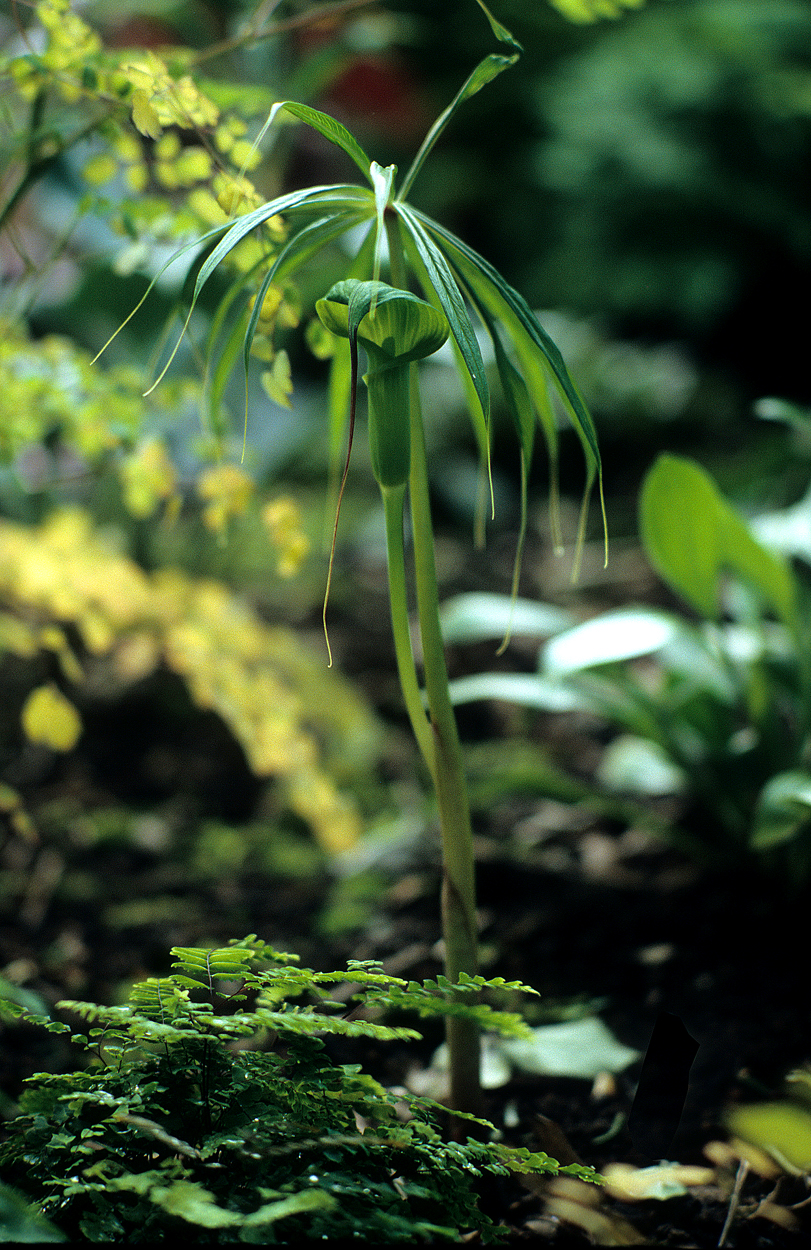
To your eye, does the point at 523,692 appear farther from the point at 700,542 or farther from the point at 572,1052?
the point at 572,1052

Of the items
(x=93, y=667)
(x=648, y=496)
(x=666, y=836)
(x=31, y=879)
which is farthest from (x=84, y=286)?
(x=666, y=836)

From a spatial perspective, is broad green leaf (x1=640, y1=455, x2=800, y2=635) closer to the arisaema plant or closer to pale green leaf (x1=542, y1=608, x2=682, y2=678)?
pale green leaf (x1=542, y1=608, x2=682, y2=678)

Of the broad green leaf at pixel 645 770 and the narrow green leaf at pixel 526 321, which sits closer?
the narrow green leaf at pixel 526 321

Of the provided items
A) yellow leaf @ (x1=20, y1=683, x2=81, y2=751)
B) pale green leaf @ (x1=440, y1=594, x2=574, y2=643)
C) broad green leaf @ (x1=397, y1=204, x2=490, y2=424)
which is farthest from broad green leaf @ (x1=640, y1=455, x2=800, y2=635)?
yellow leaf @ (x1=20, y1=683, x2=81, y2=751)

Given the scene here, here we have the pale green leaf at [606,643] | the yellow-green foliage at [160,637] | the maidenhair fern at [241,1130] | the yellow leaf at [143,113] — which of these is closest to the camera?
the maidenhair fern at [241,1130]

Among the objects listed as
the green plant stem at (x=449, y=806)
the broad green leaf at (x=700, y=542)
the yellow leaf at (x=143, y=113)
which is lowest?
the green plant stem at (x=449, y=806)

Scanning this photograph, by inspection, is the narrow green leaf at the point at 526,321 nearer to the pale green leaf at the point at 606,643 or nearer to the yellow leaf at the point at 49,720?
the pale green leaf at the point at 606,643

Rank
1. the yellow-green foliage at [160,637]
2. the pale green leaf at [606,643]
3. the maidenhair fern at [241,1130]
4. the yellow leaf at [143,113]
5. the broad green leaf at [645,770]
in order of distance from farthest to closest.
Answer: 1. the broad green leaf at [645,770]
2. the yellow-green foliage at [160,637]
3. the pale green leaf at [606,643]
4. the yellow leaf at [143,113]
5. the maidenhair fern at [241,1130]

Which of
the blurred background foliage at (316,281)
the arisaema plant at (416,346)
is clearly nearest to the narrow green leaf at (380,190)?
the arisaema plant at (416,346)
